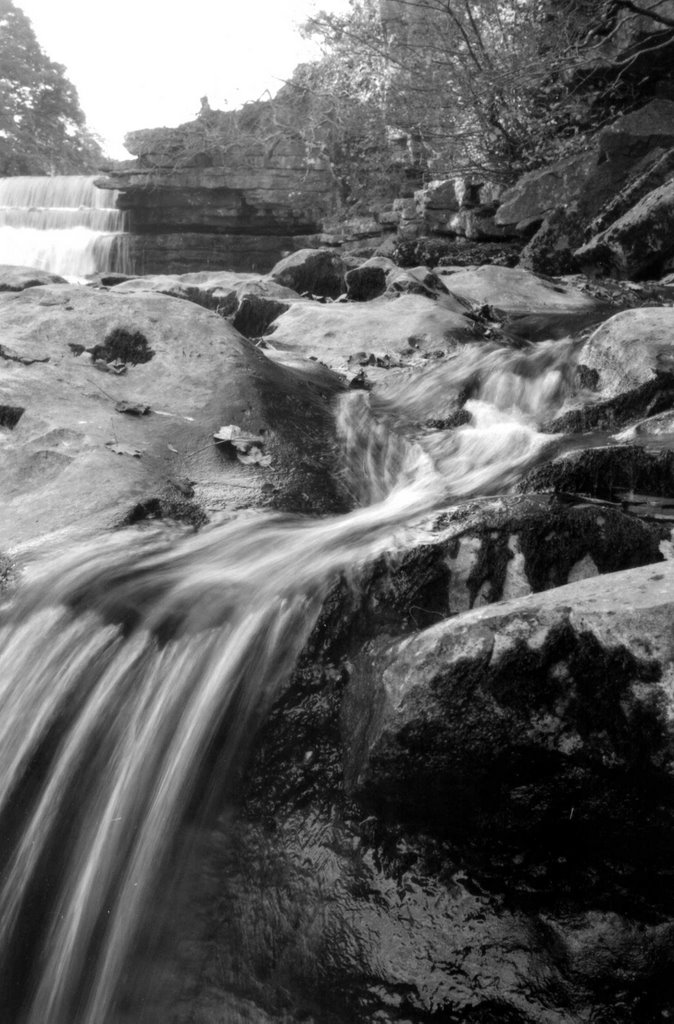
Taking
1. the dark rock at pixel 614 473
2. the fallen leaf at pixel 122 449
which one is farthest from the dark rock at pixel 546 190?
the fallen leaf at pixel 122 449

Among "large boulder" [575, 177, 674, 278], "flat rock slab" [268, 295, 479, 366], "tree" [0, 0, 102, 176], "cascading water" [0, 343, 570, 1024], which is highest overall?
"tree" [0, 0, 102, 176]

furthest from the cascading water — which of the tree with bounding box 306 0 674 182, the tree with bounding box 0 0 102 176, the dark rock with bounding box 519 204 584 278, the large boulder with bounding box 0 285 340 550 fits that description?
the tree with bounding box 0 0 102 176

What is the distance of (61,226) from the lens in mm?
19281

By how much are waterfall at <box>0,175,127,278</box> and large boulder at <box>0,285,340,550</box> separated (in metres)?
12.7

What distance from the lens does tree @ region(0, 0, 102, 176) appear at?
124ft

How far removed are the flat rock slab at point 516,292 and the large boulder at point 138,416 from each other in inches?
156

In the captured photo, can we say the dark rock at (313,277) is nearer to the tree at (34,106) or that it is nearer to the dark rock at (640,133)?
the dark rock at (640,133)

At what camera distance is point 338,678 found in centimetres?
253

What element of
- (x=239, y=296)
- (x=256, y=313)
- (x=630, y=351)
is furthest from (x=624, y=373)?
(x=239, y=296)

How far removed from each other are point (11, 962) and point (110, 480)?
7.02ft

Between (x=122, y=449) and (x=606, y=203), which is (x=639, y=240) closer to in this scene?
(x=606, y=203)

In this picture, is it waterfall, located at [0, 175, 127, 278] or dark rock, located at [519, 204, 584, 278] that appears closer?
dark rock, located at [519, 204, 584, 278]

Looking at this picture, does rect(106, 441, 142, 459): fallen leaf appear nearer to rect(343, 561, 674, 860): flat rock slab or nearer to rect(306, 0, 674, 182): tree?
rect(343, 561, 674, 860): flat rock slab

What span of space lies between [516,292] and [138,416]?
618cm
